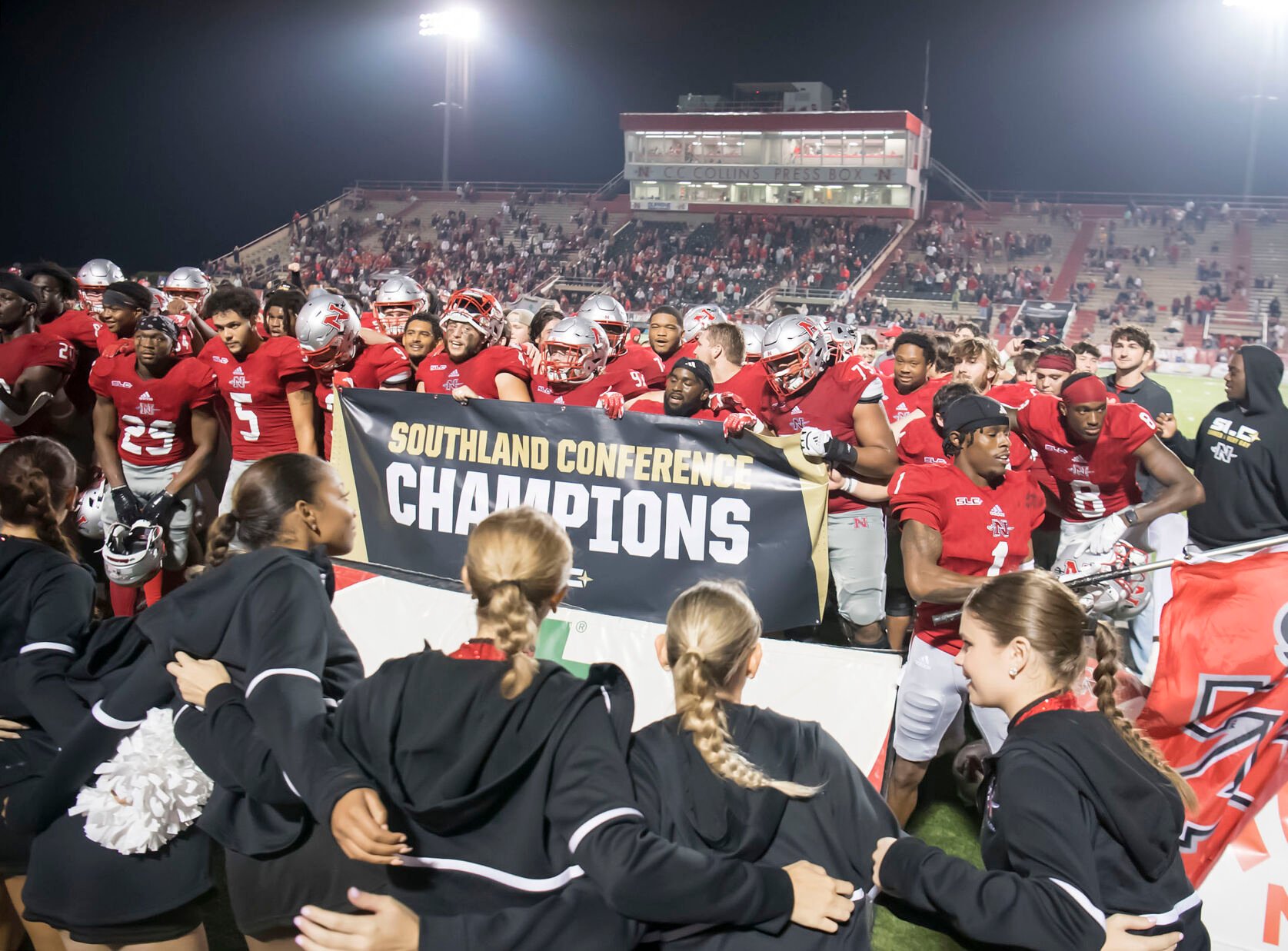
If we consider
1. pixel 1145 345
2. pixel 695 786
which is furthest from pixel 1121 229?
pixel 695 786

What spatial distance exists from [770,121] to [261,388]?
52191 mm

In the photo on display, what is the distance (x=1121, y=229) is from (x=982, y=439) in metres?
50.0

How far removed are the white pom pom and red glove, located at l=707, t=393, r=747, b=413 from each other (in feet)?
12.0

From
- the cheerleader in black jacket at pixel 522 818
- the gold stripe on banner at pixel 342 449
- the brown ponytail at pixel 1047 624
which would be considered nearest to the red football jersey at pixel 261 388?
the gold stripe on banner at pixel 342 449

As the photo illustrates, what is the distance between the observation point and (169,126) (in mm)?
52250

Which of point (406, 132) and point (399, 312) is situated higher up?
point (406, 132)

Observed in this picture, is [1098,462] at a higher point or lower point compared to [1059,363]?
lower

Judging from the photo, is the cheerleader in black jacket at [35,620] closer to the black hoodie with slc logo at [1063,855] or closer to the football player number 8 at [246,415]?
the black hoodie with slc logo at [1063,855]

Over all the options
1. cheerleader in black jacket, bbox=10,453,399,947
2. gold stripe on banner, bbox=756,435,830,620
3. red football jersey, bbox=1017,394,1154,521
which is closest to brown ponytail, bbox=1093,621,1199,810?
cheerleader in black jacket, bbox=10,453,399,947

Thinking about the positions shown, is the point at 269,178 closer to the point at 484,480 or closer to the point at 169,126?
the point at 169,126

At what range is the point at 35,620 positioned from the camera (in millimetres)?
2682

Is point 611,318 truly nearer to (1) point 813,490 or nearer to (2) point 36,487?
(1) point 813,490

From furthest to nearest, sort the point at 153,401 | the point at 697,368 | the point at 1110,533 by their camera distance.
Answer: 1. the point at 153,401
2. the point at 697,368
3. the point at 1110,533

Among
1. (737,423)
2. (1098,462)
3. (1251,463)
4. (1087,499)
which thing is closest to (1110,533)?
(1098,462)
